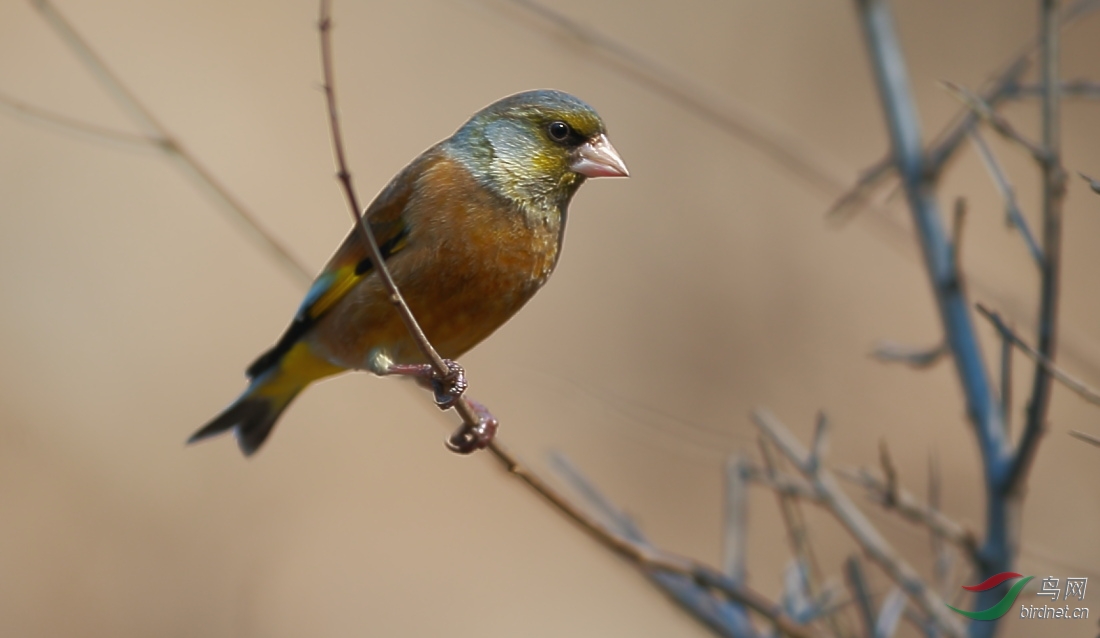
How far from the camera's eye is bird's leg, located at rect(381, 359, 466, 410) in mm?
2791

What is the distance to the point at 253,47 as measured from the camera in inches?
273

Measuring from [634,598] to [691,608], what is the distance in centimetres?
357

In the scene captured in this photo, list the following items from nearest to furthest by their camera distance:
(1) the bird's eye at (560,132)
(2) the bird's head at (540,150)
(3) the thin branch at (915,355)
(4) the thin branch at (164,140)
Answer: (4) the thin branch at (164,140)
(3) the thin branch at (915,355)
(2) the bird's head at (540,150)
(1) the bird's eye at (560,132)

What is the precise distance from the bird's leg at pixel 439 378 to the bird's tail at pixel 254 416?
3.10 ft

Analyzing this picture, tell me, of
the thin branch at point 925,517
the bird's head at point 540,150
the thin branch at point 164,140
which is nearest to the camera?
the thin branch at point 925,517

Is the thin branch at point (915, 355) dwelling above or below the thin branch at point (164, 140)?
above

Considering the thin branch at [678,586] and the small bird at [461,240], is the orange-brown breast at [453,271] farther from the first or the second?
the thin branch at [678,586]

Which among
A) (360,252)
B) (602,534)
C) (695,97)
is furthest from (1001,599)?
(360,252)

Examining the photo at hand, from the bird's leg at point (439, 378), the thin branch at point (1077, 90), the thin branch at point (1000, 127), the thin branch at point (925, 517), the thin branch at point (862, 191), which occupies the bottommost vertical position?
the bird's leg at point (439, 378)

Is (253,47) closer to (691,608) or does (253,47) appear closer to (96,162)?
(96,162)

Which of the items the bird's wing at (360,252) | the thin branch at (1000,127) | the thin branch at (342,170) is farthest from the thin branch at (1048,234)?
the bird's wing at (360,252)

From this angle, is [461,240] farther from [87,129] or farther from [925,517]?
[925,517]

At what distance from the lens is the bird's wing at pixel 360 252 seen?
3326mm

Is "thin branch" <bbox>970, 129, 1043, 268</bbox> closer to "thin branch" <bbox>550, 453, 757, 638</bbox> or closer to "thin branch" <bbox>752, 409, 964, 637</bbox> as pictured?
"thin branch" <bbox>752, 409, 964, 637</bbox>
